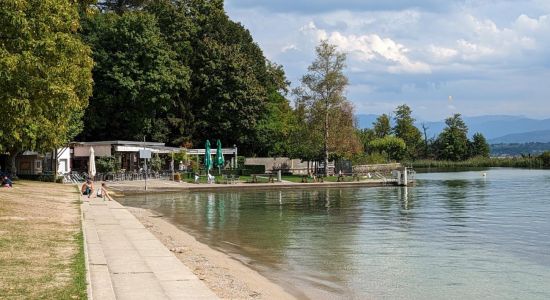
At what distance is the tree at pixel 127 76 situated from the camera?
6112 centimetres

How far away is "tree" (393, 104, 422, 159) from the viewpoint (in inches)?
4878

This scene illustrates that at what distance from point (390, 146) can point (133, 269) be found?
104060 mm

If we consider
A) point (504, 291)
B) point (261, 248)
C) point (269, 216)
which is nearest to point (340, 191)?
point (269, 216)

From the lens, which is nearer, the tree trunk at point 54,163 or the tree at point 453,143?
the tree trunk at point 54,163

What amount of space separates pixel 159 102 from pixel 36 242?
166 ft

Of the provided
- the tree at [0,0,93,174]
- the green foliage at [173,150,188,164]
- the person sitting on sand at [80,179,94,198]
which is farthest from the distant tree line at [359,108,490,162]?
the tree at [0,0,93,174]

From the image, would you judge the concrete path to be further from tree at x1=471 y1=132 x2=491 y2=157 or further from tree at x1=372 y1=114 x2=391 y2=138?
tree at x1=471 y1=132 x2=491 y2=157

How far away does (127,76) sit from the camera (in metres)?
61.2

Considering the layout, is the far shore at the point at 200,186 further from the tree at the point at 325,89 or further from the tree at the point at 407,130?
the tree at the point at 407,130

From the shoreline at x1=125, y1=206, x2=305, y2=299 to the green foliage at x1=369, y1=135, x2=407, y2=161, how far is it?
9305 centimetres

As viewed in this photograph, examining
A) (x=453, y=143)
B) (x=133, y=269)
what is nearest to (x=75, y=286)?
(x=133, y=269)

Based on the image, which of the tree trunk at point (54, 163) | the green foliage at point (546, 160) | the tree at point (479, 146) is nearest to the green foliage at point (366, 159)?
the green foliage at point (546, 160)

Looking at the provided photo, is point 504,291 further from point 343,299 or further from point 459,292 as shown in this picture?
point 343,299

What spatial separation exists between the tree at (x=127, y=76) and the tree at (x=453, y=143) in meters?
73.2
